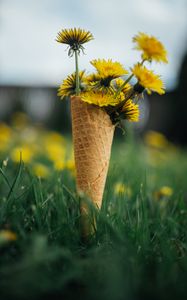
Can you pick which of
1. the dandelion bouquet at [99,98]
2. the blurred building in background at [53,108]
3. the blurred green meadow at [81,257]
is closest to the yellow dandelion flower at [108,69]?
the dandelion bouquet at [99,98]

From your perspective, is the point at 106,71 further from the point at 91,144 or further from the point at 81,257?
the point at 81,257

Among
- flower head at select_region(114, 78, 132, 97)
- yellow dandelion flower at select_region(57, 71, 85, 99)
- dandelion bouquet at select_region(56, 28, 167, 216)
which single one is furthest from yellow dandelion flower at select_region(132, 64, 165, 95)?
yellow dandelion flower at select_region(57, 71, 85, 99)

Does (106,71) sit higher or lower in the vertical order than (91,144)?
higher

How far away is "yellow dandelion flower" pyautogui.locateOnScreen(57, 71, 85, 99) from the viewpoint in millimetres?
1352

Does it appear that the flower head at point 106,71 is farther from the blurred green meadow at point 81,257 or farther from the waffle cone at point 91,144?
the blurred green meadow at point 81,257

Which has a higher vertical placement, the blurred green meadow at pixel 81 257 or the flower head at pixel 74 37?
the flower head at pixel 74 37

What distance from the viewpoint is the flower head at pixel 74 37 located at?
127cm

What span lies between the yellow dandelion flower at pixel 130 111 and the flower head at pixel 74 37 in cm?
24

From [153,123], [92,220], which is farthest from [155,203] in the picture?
[153,123]

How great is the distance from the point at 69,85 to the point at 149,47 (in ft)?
1.04

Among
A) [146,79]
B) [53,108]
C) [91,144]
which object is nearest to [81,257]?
[91,144]

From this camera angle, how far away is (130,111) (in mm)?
1295

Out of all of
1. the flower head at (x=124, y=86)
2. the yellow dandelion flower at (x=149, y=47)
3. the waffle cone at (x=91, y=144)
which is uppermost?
the yellow dandelion flower at (x=149, y=47)

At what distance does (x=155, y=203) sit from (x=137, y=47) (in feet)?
4.04
